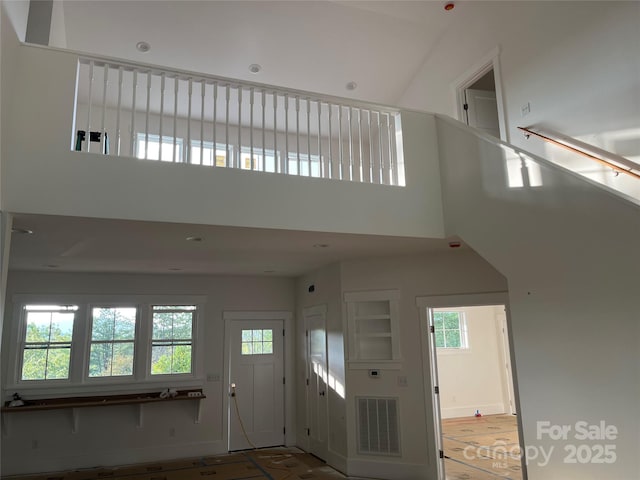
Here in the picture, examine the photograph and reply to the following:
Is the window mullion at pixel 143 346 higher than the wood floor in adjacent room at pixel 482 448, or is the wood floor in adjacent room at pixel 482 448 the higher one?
the window mullion at pixel 143 346

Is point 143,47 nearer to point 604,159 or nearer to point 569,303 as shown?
point 604,159

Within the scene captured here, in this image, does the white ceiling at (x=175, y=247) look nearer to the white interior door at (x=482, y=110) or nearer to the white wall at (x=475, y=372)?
the white interior door at (x=482, y=110)

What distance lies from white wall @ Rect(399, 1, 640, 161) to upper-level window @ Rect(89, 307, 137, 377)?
576 cm

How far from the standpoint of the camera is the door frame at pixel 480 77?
18.4 ft

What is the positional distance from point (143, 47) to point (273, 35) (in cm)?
178

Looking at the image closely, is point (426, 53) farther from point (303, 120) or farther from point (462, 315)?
point (462, 315)

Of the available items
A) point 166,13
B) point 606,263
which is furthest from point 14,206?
point 606,263

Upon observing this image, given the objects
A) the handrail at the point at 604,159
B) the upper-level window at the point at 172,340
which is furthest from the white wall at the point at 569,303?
the upper-level window at the point at 172,340

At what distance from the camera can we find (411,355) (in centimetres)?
574

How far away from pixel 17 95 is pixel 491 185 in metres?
4.05

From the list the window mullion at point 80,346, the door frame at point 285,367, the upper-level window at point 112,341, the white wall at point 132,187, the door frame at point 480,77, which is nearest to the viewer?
the white wall at point 132,187

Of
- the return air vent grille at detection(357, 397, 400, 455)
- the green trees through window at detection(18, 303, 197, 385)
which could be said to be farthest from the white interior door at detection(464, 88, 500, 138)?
the green trees through window at detection(18, 303, 197, 385)

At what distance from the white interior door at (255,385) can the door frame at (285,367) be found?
0.18 feet

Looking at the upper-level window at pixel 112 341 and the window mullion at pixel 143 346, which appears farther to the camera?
the window mullion at pixel 143 346
